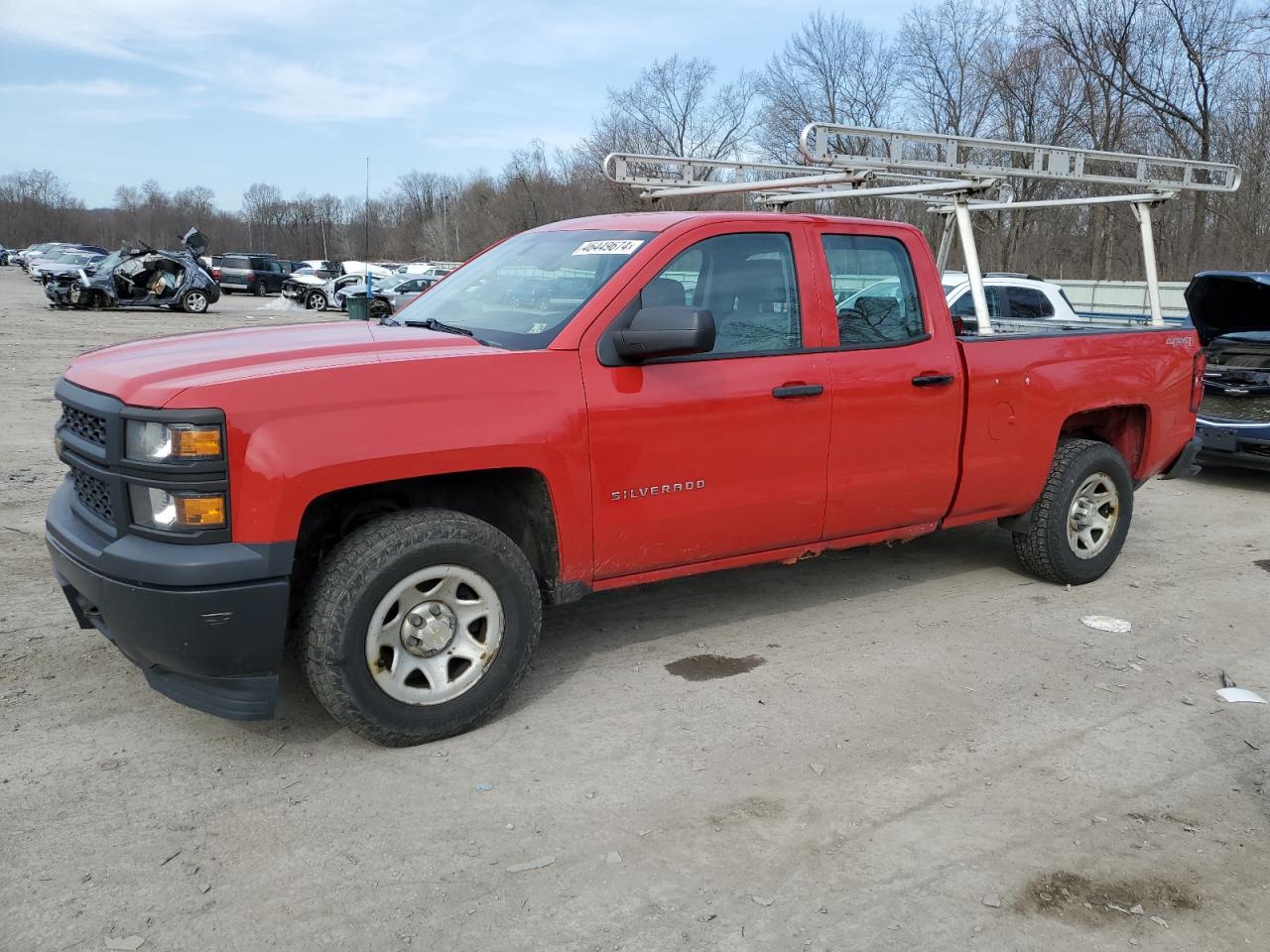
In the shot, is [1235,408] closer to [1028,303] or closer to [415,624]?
[1028,303]

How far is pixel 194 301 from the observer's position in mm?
27625

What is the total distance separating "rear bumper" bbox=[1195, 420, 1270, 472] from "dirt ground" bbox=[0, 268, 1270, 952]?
370 centimetres

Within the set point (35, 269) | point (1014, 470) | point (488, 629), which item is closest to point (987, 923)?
point (488, 629)

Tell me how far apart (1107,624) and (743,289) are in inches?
A: 104

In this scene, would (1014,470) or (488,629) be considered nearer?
(488,629)

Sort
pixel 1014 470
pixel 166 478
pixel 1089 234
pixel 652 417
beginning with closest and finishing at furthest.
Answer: pixel 166 478, pixel 652 417, pixel 1014 470, pixel 1089 234

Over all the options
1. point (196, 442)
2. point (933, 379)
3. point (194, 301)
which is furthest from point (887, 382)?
point (194, 301)

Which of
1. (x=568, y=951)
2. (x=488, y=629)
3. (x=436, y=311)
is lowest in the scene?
(x=568, y=951)

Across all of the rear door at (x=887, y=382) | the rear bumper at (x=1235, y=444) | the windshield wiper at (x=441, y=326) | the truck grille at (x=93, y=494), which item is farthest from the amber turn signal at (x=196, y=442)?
the rear bumper at (x=1235, y=444)

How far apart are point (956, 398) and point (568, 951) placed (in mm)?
3323

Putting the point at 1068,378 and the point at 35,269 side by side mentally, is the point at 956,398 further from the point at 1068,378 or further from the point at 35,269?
the point at 35,269

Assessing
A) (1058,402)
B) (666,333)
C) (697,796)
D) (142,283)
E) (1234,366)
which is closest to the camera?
(697,796)

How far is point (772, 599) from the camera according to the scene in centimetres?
554

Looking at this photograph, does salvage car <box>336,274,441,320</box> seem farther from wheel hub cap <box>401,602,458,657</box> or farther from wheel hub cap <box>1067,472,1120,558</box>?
wheel hub cap <box>401,602,458,657</box>
